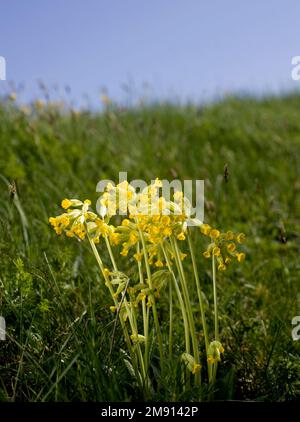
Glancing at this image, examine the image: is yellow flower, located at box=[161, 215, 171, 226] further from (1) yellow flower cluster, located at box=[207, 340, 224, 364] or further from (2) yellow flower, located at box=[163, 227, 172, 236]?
(1) yellow flower cluster, located at box=[207, 340, 224, 364]

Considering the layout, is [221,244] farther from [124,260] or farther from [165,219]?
[124,260]

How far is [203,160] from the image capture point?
5.89 meters

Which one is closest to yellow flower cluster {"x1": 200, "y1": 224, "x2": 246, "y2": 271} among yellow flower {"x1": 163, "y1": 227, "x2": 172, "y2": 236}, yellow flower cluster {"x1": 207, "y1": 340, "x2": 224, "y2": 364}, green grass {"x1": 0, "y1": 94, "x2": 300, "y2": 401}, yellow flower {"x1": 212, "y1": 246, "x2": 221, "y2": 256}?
yellow flower {"x1": 212, "y1": 246, "x2": 221, "y2": 256}

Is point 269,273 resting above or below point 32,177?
below

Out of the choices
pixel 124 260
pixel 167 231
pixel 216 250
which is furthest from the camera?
pixel 124 260

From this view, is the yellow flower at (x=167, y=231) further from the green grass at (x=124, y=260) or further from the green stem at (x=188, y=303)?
the green grass at (x=124, y=260)

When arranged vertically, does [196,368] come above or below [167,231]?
below

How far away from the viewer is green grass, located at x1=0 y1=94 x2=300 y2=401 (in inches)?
80.4

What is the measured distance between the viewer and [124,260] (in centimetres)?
325

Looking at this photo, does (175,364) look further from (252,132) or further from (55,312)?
(252,132)

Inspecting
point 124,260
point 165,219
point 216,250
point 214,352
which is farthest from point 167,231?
point 124,260

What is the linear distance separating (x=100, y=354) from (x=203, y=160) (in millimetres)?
4025

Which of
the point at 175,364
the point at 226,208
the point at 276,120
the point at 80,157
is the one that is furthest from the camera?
the point at 276,120

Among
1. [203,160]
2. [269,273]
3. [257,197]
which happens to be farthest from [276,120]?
[269,273]
